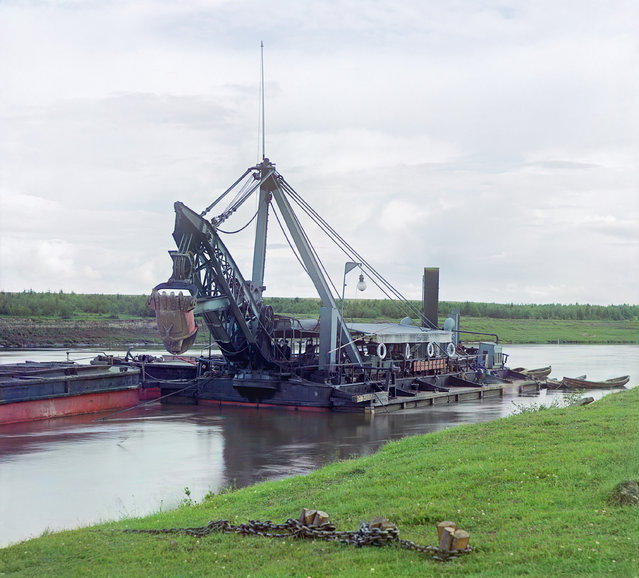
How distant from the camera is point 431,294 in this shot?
43125 mm

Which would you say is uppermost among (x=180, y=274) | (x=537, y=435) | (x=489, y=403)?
(x=180, y=274)

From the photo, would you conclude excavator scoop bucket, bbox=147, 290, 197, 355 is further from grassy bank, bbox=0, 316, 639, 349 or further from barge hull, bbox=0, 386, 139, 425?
grassy bank, bbox=0, 316, 639, 349

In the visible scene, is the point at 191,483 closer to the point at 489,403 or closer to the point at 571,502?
the point at 571,502

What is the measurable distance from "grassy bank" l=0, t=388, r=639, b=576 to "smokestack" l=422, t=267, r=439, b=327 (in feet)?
96.1

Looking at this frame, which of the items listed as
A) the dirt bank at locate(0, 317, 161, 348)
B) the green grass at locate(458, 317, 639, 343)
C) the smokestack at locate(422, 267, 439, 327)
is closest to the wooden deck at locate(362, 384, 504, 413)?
the smokestack at locate(422, 267, 439, 327)

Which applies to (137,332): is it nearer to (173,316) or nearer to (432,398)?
(432,398)

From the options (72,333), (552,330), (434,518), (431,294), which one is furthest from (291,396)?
(552,330)

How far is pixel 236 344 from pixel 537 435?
21165mm

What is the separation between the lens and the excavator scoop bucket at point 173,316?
86.7 feet

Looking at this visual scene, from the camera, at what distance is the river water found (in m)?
15.7

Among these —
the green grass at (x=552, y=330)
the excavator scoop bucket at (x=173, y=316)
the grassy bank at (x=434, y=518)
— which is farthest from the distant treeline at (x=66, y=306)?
the grassy bank at (x=434, y=518)

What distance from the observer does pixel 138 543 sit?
9.02 metres

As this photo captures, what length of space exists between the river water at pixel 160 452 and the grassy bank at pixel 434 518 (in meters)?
4.14

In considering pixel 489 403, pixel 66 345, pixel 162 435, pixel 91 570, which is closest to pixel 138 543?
pixel 91 570
